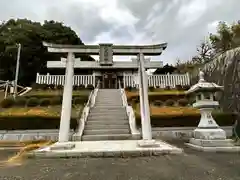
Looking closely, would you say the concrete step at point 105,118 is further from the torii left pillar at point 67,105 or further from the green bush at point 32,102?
the green bush at point 32,102

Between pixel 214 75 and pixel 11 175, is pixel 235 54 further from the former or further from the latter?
pixel 11 175

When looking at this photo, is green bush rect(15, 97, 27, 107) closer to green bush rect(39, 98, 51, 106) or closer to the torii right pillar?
green bush rect(39, 98, 51, 106)

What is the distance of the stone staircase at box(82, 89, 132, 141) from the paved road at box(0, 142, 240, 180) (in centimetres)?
410

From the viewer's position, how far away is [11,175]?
467 cm

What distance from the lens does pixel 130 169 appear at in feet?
16.3

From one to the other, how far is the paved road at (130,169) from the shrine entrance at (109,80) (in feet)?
75.4

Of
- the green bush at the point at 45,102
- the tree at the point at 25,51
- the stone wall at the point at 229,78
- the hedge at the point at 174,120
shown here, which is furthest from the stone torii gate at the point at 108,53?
the tree at the point at 25,51

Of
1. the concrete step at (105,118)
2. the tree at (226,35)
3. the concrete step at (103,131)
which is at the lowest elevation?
the concrete step at (103,131)

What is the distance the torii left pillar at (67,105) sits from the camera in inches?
335

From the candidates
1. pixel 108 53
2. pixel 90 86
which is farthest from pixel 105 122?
pixel 90 86

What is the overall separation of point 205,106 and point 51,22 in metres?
34.2

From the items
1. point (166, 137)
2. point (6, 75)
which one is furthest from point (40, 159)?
point (6, 75)

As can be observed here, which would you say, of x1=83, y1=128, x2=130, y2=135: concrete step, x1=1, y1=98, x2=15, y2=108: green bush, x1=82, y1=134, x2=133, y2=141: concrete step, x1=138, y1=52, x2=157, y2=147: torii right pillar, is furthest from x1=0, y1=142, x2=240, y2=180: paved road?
x1=1, y1=98, x2=15, y2=108: green bush

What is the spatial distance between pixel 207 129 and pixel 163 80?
52.7 feet
